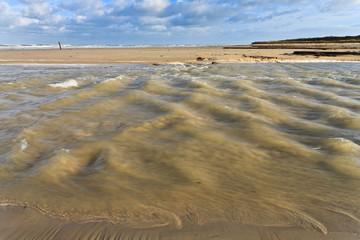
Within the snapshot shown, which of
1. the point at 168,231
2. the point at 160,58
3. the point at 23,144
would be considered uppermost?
the point at 160,58

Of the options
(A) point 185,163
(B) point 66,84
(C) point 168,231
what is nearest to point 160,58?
(B) point 66,84

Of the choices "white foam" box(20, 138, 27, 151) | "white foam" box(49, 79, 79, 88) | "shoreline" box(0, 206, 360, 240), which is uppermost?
"white foam" box(49, 79, 79, 88)

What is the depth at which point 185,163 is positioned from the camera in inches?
99.3

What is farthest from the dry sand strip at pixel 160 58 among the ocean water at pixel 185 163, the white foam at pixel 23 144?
the white foam at pixel 23 144

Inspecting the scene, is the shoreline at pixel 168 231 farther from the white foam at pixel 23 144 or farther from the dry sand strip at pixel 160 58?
the dry sand strip at pixel 160 58

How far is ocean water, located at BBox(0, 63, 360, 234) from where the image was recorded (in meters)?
1.81

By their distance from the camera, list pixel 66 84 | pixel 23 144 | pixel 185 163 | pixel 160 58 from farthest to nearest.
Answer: pixel 160 58 → pixel 66 84 → pixel 23 144 → pixel 185 163

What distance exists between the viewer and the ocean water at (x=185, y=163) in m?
1.81

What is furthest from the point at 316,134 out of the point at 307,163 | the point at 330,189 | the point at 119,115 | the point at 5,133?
the point at 5,133

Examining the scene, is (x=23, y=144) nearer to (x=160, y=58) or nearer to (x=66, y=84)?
(x=66, y=84)

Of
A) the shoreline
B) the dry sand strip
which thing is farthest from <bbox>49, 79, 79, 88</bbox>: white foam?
the dry sand strip

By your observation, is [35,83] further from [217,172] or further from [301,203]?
[301,203]

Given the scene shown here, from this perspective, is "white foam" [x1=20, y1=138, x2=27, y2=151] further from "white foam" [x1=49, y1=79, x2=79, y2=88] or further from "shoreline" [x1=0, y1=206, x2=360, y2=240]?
"white foam" [x1=49, y1=79, x2=79, y2=88]

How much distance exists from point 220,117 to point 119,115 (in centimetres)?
179
